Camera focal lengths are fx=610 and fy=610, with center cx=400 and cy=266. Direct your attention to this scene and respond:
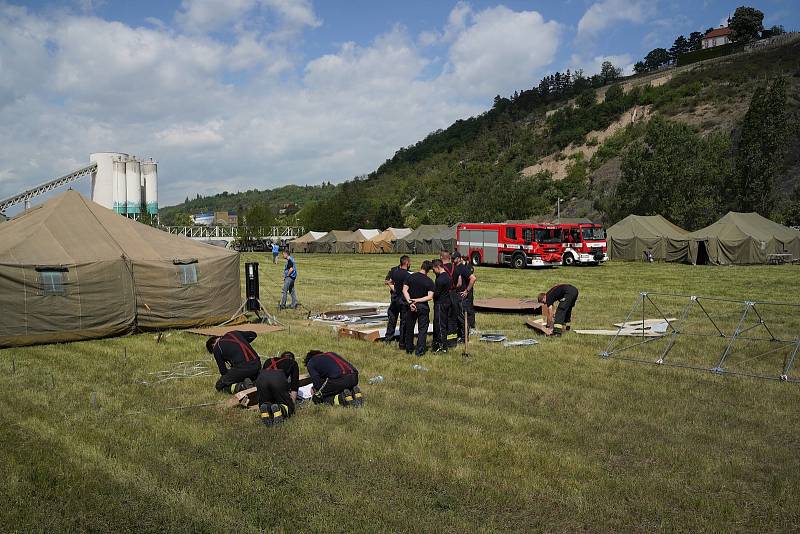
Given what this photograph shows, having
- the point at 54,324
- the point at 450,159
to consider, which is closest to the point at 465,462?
the point at 54,324

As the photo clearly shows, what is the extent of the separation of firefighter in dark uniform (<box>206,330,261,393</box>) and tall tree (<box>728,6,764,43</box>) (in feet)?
498

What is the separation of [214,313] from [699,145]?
5080 centimetres

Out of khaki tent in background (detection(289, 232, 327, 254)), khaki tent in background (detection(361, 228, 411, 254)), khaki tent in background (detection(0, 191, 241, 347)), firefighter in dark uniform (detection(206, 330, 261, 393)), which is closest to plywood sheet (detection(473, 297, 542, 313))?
khaki tent in background (detection(0, 191, 241, 347))

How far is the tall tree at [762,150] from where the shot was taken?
4859 cm

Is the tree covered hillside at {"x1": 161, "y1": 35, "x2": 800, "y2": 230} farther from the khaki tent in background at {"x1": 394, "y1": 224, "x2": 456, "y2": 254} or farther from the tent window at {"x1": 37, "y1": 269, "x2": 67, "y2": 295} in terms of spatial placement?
the tent window at {"x1": 37, "y1": 269, "x2": 67, "y2": 295}

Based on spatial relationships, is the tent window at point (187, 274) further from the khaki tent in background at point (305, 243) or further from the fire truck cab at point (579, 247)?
the khaki tent in background at point (305, 243)

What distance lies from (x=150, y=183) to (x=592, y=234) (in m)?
55.8

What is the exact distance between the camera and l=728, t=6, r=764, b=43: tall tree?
131m

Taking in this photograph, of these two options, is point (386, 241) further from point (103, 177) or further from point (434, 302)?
point (434, 302)

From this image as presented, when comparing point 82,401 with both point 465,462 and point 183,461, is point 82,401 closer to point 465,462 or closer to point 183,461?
point 183,461

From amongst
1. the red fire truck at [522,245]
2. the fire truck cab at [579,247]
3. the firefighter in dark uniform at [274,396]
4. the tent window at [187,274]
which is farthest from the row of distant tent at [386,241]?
the firefighter in dark uniform at [274,396]

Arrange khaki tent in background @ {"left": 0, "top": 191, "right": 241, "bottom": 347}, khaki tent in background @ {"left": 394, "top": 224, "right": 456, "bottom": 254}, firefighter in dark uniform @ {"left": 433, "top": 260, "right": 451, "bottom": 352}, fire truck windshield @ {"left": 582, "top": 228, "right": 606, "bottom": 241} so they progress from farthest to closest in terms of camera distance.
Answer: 1. khaki tent in background @ {"left": 394, "top": 224, "right": 456, "bottom": 254}
2. fire truck windshield @ {"left": 582, "top": 228, "right": 606, "bottom": 241}
3. khaki tent in background @ {"left": 0, "top": 191, "right": 241, "bottom": 347}
4. firefighter in dark uniform @ {"left": 433, "top": 260, "right": 451, "bottom": 352}

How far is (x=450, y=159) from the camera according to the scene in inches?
5241

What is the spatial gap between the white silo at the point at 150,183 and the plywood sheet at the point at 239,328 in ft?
211
